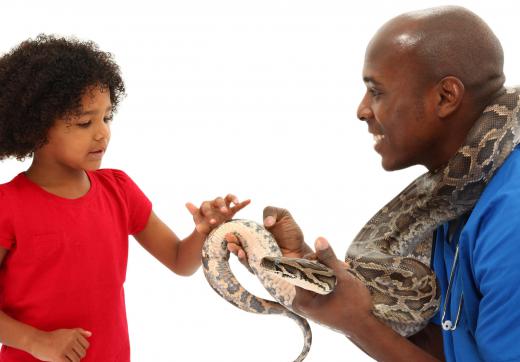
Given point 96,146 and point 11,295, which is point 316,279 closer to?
point 96,146

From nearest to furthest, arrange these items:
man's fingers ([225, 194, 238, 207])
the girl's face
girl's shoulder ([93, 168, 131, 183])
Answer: the girl's face, man's fingers ([225, 194, 238, 207]), girl's shoulder ([93, 168, 131, 183])

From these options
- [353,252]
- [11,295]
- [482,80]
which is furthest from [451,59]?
[11,295]

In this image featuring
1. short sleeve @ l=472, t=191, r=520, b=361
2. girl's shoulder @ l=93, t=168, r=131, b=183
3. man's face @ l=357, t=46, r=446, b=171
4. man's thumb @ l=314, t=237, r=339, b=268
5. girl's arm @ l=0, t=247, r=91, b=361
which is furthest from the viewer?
girl's shoulder @ l=93, t=168, r=131, b=183

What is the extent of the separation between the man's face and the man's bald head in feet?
0.10

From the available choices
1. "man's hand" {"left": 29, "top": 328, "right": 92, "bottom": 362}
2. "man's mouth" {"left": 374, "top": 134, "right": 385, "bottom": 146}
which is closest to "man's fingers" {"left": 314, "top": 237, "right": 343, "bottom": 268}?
"man's mouth" {"left": 374, "top": 134, "right": 385, "bottom": 146}

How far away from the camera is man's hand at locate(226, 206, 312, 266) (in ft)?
6.27

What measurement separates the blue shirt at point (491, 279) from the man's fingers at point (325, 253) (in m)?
0.34

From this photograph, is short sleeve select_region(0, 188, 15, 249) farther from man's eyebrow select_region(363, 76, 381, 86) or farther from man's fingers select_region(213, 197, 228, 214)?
man's eyebrow select_region(363, 76, 381, 86)

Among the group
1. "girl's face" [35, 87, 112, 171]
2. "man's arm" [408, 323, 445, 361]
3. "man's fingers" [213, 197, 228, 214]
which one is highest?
"girl's face" [35, 87, 112, 171]

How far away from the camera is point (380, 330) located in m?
1.66

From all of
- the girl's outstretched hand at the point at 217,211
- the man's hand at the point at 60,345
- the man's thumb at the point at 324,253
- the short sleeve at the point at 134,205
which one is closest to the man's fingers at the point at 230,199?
the girl's outstretched hand at the point at 217,211

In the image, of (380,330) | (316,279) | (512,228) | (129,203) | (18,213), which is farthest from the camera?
(129,203)

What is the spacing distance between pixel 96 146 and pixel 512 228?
1.26 meters

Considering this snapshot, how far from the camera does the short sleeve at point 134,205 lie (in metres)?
2.14
